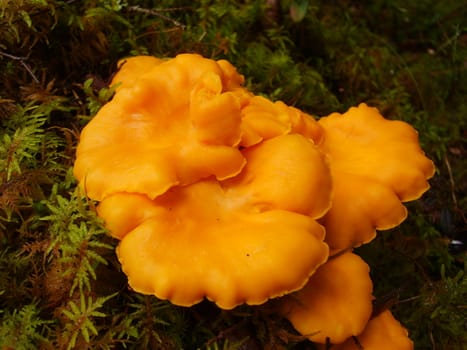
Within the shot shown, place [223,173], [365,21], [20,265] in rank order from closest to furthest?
[223,173]
[20,265]
[365,21]

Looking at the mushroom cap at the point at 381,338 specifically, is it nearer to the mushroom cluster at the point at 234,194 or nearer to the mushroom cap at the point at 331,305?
the mushroom cluster at the point at 234,194

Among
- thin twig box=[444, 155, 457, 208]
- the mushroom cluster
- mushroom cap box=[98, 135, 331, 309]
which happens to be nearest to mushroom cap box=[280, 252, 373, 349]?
the mushroom cluster

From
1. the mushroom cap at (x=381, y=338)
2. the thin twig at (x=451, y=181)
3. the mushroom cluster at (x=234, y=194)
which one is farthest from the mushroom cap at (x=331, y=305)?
the thin twig at (x=451, y=181)

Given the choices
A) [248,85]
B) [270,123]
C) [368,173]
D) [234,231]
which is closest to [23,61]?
[248,85]

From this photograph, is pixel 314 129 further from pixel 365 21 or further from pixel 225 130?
pixel 365 21

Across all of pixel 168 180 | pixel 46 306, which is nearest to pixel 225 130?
pixel 168 180

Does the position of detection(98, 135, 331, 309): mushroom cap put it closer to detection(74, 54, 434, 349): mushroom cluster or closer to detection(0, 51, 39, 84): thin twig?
detection(74, 54, 434, 349): mushroom cluster
